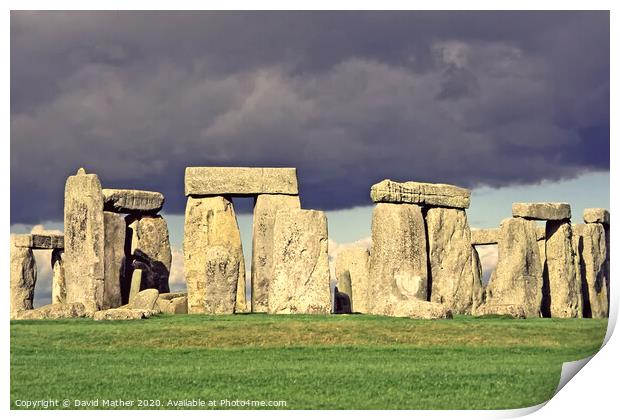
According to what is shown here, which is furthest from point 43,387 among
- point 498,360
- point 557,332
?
point 557,332

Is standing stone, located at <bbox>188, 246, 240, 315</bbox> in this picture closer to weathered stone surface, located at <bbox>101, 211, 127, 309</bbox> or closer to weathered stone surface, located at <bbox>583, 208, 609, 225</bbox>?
weathered stone surface, located at <bbox>101, 211, 127, 309</bbox>

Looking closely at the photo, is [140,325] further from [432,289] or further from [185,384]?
[432,289]

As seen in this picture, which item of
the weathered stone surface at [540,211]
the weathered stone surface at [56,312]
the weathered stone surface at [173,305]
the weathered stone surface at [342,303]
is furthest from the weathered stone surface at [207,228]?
the weathered stone surface at [540,211]

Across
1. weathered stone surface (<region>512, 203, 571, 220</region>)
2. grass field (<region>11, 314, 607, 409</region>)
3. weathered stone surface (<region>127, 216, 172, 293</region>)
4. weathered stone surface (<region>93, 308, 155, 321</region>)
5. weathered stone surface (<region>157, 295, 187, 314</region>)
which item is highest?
weathered stone surface (<region>512, 203, 571, 220</region>)

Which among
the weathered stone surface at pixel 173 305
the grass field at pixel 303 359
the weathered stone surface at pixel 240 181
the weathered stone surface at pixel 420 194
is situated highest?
the weathered stone surface at pixel 240 181

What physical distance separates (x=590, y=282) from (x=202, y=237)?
11079mm

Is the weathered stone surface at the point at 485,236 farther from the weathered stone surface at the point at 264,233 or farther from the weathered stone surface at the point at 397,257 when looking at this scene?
the weathered stone surface at the point at 264,233

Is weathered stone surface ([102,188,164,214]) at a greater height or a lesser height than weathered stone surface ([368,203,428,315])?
greater

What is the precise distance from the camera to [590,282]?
37.2m

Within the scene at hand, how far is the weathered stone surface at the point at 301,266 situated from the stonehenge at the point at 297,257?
0.08 ft

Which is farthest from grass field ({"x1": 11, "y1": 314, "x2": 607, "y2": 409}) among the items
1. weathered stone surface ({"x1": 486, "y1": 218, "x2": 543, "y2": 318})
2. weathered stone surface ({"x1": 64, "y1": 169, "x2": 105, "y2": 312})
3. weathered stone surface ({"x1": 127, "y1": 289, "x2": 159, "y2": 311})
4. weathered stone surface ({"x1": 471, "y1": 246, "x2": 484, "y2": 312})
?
weathered stone surface ({"x1": 471, "y1": 246, "x2": 484, "y2": 312})

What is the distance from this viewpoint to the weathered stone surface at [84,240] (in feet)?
103

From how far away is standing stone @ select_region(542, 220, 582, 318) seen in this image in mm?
35469

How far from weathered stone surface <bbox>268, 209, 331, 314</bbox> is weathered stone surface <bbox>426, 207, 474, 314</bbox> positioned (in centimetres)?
495
